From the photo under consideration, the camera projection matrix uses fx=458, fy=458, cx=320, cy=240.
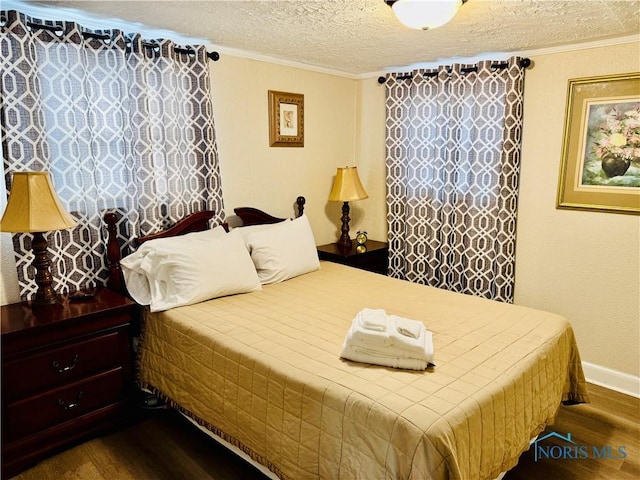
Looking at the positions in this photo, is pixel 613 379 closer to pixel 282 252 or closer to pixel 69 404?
pixel 282 252

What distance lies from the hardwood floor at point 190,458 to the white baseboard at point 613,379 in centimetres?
35

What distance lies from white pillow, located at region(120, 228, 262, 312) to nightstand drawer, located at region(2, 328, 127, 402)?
277 millimetres

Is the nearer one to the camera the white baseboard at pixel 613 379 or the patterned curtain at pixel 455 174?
the white baseboard at pixel 613 379

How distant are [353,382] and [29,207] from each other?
1.72 m

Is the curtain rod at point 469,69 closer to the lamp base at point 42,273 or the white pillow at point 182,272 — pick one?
the white pillow at point 182,272

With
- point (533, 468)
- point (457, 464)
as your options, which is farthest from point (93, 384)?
point (533, 468)

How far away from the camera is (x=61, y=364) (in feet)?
7.63

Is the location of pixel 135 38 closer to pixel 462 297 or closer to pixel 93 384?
pixel 93 384

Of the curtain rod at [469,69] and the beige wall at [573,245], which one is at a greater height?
the curtain rod at [469,69]

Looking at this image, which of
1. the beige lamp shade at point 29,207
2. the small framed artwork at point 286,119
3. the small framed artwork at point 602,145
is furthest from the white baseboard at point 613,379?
the beige lamp shade at point 29,207

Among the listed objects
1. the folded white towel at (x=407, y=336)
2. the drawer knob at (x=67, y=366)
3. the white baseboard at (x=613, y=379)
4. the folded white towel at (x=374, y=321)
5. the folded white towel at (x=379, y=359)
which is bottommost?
the white baseboard at (x=613, y=379)

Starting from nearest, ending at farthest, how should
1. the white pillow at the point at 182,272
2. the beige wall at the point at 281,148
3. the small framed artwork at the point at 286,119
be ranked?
the white pillow at the point at 182,272 → the beige wall at the point at 281,148 → the small framed artwork at the point at 286,119

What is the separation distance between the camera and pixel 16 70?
228 cm

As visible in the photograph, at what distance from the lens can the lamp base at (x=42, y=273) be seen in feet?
7.64
